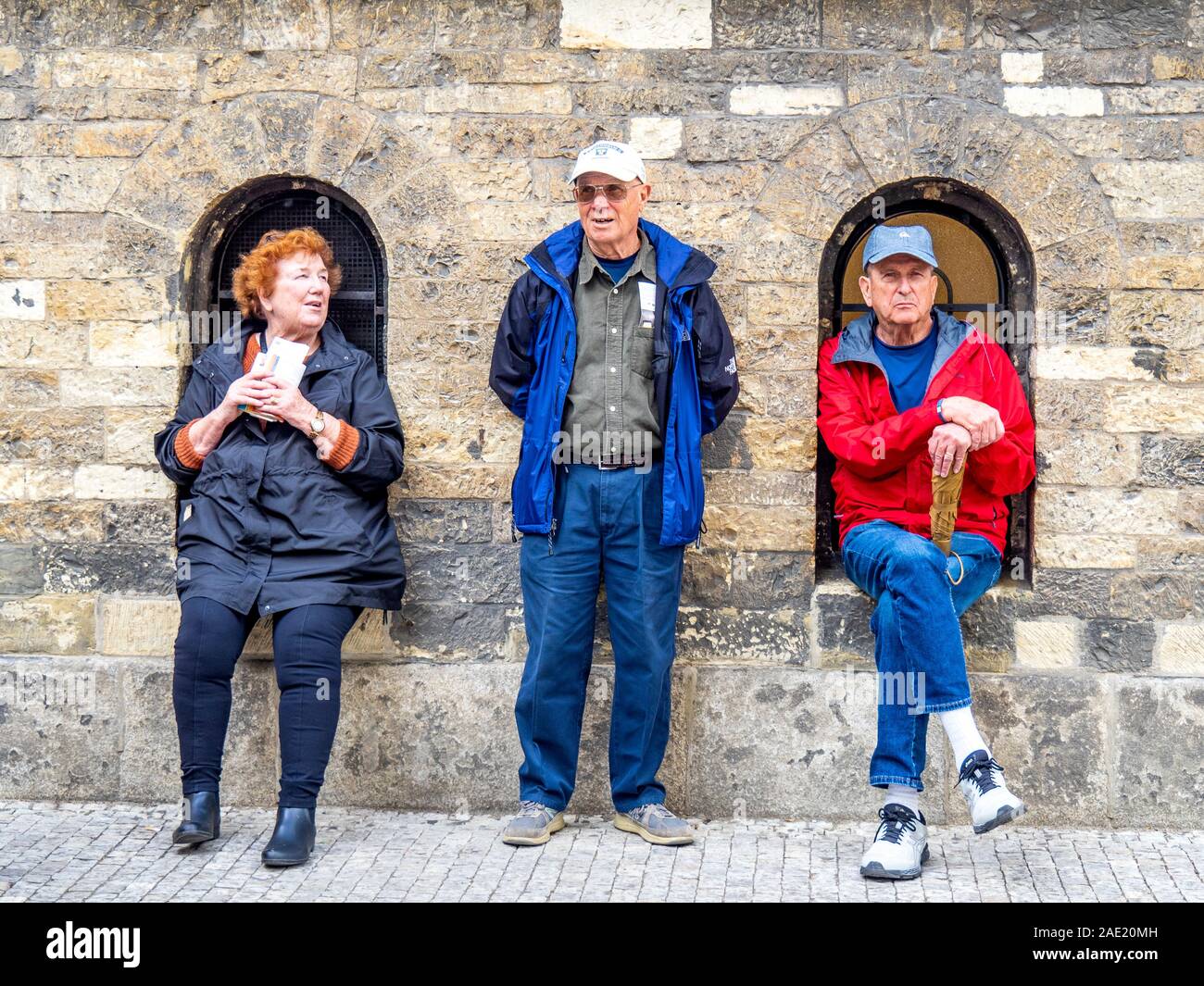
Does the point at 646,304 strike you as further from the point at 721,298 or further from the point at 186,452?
the point at 186,452

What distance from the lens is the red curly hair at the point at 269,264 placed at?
5.11 m

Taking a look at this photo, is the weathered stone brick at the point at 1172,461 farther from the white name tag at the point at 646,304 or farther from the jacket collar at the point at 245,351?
the jacket collar at the point at 245,351

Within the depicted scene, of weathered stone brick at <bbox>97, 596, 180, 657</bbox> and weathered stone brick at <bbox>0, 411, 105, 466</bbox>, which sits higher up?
weathered stone brick at <bbox>0, 411, 105, 466</bbox>

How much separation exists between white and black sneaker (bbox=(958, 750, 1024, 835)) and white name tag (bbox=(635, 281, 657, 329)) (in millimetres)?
1756

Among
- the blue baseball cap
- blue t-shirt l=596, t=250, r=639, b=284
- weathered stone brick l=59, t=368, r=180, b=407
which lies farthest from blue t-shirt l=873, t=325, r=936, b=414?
weathered stone brick l=59, t=368, r=180, b=407

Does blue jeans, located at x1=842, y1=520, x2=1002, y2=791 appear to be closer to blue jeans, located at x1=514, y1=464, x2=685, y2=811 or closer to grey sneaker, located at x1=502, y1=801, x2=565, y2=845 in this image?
blue jeans, located at x1=514, y1=464, x2=685, y2=811

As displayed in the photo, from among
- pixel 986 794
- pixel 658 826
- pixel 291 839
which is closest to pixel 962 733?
pixel 986 794

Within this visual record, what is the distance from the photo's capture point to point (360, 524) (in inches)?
197

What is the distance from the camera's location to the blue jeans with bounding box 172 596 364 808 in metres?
4.73

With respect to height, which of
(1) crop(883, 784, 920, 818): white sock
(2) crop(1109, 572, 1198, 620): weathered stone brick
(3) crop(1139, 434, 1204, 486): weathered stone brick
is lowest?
(1) crop(883, 784, 920, 818): white sock

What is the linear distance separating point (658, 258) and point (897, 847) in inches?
81.9

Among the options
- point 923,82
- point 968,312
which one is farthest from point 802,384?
point 923,82

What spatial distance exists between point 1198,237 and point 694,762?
2.57 meters

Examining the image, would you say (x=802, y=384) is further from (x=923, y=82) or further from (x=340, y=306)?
(x=340, y=306)
